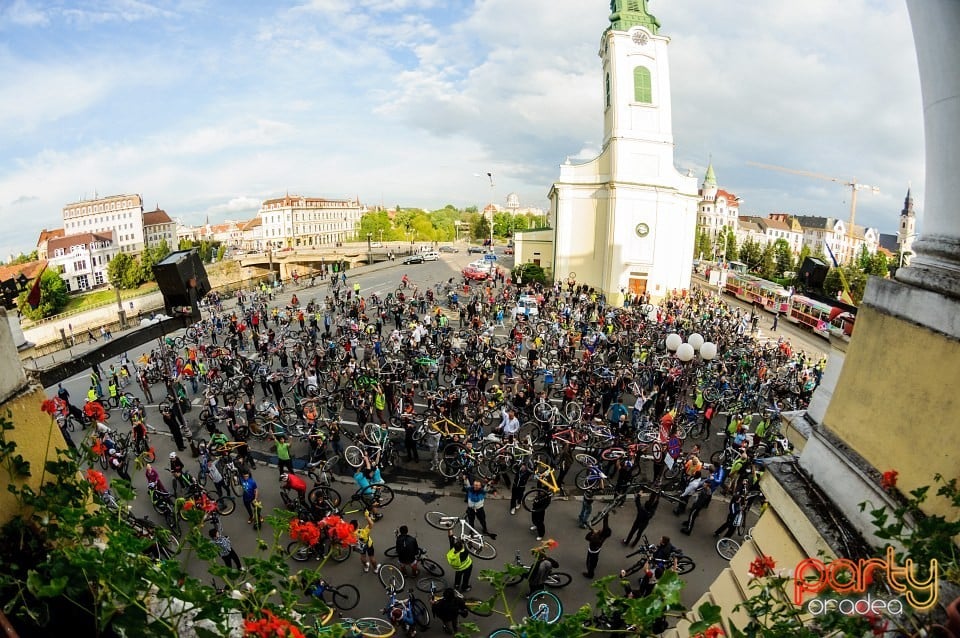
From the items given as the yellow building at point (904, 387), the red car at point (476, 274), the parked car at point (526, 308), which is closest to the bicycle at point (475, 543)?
the yellow building at point (904, 387)

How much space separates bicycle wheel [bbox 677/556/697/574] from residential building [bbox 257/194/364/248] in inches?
4091

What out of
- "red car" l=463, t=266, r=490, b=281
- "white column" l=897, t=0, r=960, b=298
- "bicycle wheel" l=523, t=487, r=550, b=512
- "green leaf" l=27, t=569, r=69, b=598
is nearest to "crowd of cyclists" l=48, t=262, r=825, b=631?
"bicycle wheel" l=523, t=487, r=550, b=512

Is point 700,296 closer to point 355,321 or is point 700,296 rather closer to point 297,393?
point 355,321

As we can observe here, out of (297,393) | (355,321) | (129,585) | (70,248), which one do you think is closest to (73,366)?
(129,585)

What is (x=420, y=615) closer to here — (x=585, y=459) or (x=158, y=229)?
(x=585, y=459)

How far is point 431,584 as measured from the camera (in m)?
8.22

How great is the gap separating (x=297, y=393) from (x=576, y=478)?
9235 mm

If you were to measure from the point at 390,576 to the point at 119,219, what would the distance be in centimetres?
11738

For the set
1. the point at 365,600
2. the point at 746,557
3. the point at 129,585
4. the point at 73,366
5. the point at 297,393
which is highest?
the point at 73,366

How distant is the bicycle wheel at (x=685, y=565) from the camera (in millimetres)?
8625

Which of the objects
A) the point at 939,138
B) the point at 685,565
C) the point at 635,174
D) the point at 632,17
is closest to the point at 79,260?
the point at 635,174

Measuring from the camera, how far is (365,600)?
26.8 feet

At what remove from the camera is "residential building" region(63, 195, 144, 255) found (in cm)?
9588

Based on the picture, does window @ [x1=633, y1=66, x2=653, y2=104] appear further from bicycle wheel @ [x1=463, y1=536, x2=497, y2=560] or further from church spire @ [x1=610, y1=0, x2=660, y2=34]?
bicycle wheel @ [x1=463, y1=536, x2=497, y2=560]
